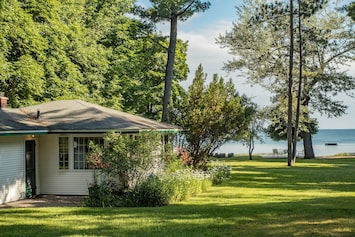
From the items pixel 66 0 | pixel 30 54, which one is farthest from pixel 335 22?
pixel 30 54

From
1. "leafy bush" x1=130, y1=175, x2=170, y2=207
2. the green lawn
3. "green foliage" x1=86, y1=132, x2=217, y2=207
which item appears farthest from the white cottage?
the green lawn

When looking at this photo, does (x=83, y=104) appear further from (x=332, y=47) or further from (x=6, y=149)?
(x=332, y=47)

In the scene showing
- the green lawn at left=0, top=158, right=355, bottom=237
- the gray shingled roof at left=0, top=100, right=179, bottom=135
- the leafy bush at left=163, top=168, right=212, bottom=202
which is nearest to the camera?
the green lawn at left=0, top=158, right=355, bottom=237

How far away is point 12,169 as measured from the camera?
588 inches

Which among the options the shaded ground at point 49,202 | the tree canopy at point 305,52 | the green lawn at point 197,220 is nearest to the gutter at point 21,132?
the shaded ground at point 49,202

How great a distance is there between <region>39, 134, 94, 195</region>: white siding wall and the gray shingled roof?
2.07 feet

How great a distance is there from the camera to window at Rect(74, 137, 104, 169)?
633 inches

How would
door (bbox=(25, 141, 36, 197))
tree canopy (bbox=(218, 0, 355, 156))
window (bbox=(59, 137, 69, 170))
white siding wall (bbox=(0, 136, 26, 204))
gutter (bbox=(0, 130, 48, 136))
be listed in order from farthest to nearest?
tree canopy (bbox=(218, 0, 355, 156)), window (bbox=(59, 137, 69, 170)), door (bbox=(25, 141, 36, 197)), white siding wall (bbox=(0, 136, 26, 204)), gutter (bbox=(0, 130, 48, 136))

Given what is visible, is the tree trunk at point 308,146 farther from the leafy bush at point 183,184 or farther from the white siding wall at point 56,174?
the white siding wall at point 56,174

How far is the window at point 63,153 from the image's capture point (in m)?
16.2

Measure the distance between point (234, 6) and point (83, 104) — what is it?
2384 cm

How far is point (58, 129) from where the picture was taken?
15.5 metres

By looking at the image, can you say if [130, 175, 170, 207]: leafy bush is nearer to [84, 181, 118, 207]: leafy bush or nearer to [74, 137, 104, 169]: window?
[84, 181, 118, 207]: leafy bush

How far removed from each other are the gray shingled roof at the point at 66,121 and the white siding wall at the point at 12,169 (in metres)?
0.65
